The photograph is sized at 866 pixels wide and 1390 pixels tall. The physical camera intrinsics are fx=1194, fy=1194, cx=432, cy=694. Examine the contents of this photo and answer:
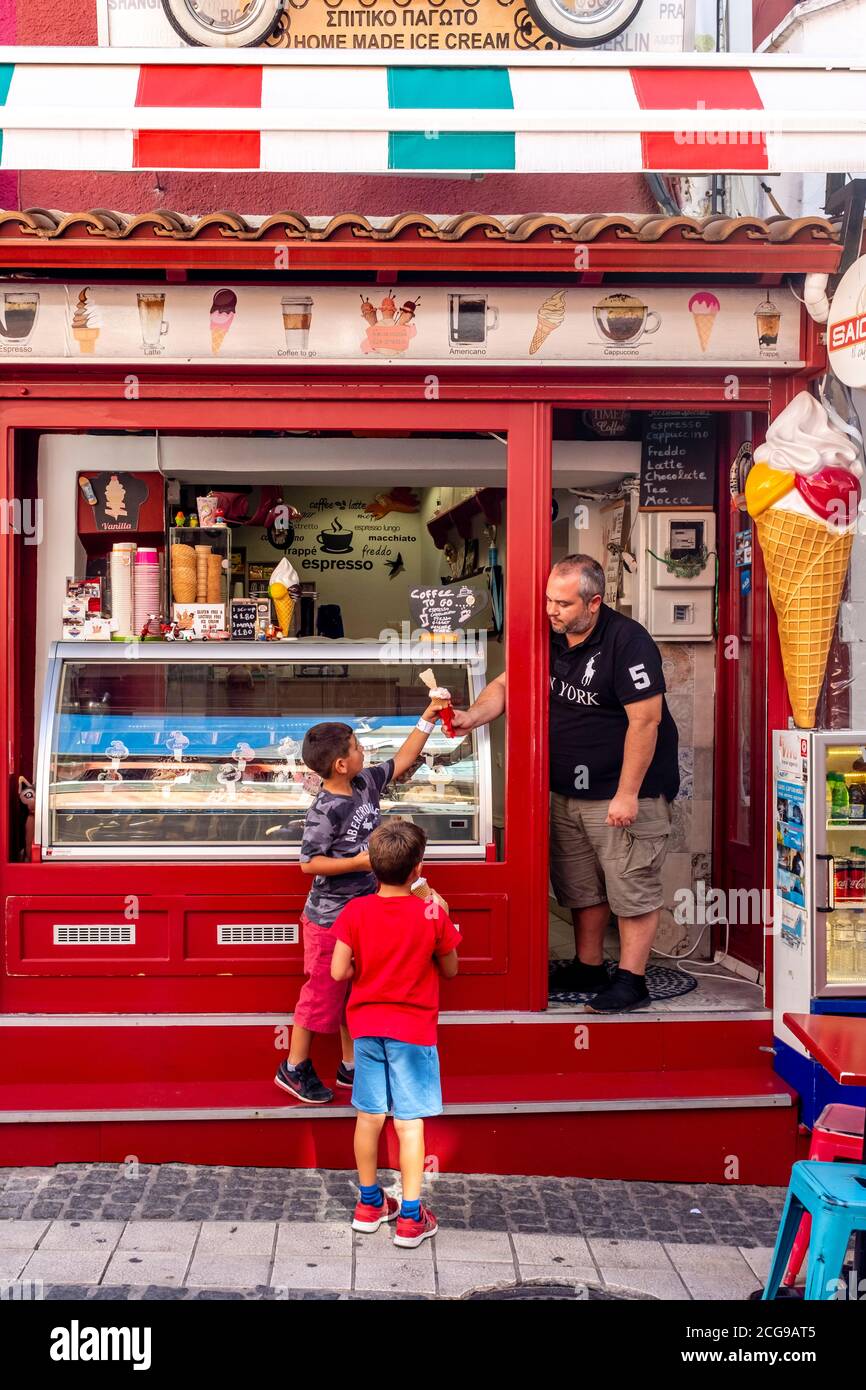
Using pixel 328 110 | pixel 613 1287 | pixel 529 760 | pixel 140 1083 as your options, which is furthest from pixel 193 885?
pixel 328 110

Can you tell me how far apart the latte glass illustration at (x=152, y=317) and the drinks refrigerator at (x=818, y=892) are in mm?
3098

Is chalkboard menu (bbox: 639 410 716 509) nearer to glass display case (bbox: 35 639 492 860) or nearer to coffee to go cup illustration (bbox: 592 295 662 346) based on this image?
coffee to go cup illustration (bbox: 592 295 662 346)

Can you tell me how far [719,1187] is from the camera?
488 centimetres

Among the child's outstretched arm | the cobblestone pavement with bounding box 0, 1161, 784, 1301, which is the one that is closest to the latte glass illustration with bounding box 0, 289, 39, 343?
the child's outstretched arm

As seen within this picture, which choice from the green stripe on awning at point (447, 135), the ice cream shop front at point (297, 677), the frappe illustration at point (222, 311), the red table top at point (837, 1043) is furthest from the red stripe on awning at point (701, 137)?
Answer: the red table top at point (837, 1043)

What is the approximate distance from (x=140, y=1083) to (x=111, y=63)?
158 inches

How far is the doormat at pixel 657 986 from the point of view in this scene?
5430 millimetres

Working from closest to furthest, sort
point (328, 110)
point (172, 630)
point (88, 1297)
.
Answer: point (88, 1297) < point (328, 110) < point (172, 630)

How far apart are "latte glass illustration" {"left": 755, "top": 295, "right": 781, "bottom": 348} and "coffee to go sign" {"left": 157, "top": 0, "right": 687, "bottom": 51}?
79.4 inches

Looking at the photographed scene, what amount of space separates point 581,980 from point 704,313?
3016 mm

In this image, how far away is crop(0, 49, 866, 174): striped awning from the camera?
4320 millimetres

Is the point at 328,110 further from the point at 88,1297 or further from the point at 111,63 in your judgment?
the point at 88,1297

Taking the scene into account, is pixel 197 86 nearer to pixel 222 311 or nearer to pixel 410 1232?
pixel 222 311

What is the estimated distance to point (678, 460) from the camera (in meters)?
6.26
